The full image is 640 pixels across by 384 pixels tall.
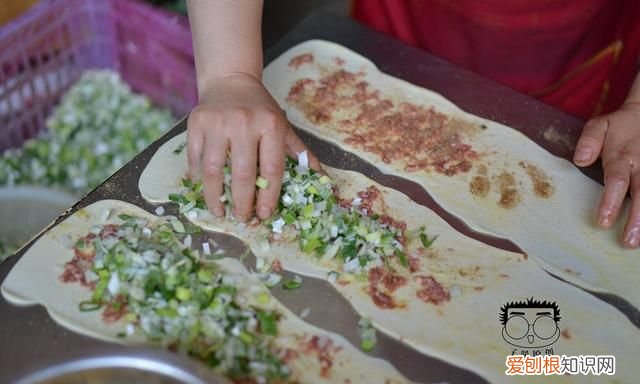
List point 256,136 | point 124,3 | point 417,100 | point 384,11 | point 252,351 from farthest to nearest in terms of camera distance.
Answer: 1. point 124,3
2. point 384,11
3. point 417,100
4. point 256,136
5. point 252,351

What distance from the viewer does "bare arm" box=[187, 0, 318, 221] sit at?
129cm

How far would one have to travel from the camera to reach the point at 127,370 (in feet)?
3.42

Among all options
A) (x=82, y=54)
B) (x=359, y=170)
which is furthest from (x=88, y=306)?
(x=82, y=54)

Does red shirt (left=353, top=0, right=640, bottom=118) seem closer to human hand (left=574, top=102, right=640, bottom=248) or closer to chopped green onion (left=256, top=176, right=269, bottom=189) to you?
human hand (left=574, top=102, right=640, bottom=248)

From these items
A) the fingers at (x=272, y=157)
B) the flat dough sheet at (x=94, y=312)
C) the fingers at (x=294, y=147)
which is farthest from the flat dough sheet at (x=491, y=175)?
the flat dough sheet at (x=94, y=312)

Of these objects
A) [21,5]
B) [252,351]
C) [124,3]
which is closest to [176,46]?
Answer: [124,3]

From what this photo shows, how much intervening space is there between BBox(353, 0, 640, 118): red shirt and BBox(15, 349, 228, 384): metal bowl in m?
1.19

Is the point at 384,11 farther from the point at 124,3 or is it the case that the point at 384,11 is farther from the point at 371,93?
the point at 124,3

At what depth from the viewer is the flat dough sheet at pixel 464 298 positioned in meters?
1.24

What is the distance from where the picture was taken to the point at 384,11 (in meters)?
1.92

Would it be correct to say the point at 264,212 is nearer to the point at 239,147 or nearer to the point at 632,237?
the point at 239,147

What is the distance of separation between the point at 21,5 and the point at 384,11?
4.35 ft

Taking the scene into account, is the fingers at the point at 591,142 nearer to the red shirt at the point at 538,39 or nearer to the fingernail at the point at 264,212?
the red shirt at the point at 538,39

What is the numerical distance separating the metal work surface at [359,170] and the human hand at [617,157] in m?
0.09
